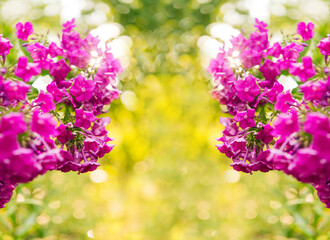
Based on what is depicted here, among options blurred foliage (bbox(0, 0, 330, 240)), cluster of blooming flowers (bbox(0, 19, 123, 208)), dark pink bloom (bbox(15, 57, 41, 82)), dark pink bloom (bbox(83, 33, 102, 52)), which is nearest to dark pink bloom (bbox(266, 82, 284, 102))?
cluster of blooming flowers (bbox(0, 19, 123, 208))

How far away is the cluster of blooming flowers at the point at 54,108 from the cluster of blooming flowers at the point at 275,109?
0.63 m

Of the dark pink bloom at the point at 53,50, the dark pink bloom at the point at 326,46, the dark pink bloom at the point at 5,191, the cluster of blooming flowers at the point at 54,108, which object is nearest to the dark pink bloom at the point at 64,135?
the cluster of blooming flowers at the point at 54,108

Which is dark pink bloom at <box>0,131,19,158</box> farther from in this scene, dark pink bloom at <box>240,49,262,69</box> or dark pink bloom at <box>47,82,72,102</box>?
dark pink bloom at <box>240,49,262,69</box>

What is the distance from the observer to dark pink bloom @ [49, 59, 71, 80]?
1.72m

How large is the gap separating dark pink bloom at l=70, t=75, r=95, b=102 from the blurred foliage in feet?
4.59

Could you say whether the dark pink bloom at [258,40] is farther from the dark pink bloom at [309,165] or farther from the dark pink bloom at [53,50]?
the dark pink bloom at [53,50]

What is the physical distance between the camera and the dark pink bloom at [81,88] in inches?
62.2

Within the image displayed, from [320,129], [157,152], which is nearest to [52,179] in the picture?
[157,152]

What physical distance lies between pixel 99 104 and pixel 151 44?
2235 mm

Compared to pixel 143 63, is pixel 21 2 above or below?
above

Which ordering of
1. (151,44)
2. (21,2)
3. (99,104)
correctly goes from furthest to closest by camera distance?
1. (151,44)
2. (21,2)
3. (99,104)

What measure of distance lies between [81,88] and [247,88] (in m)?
0.80

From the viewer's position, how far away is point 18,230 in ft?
7.51

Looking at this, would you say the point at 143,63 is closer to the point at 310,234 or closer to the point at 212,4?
the point at 212,4
